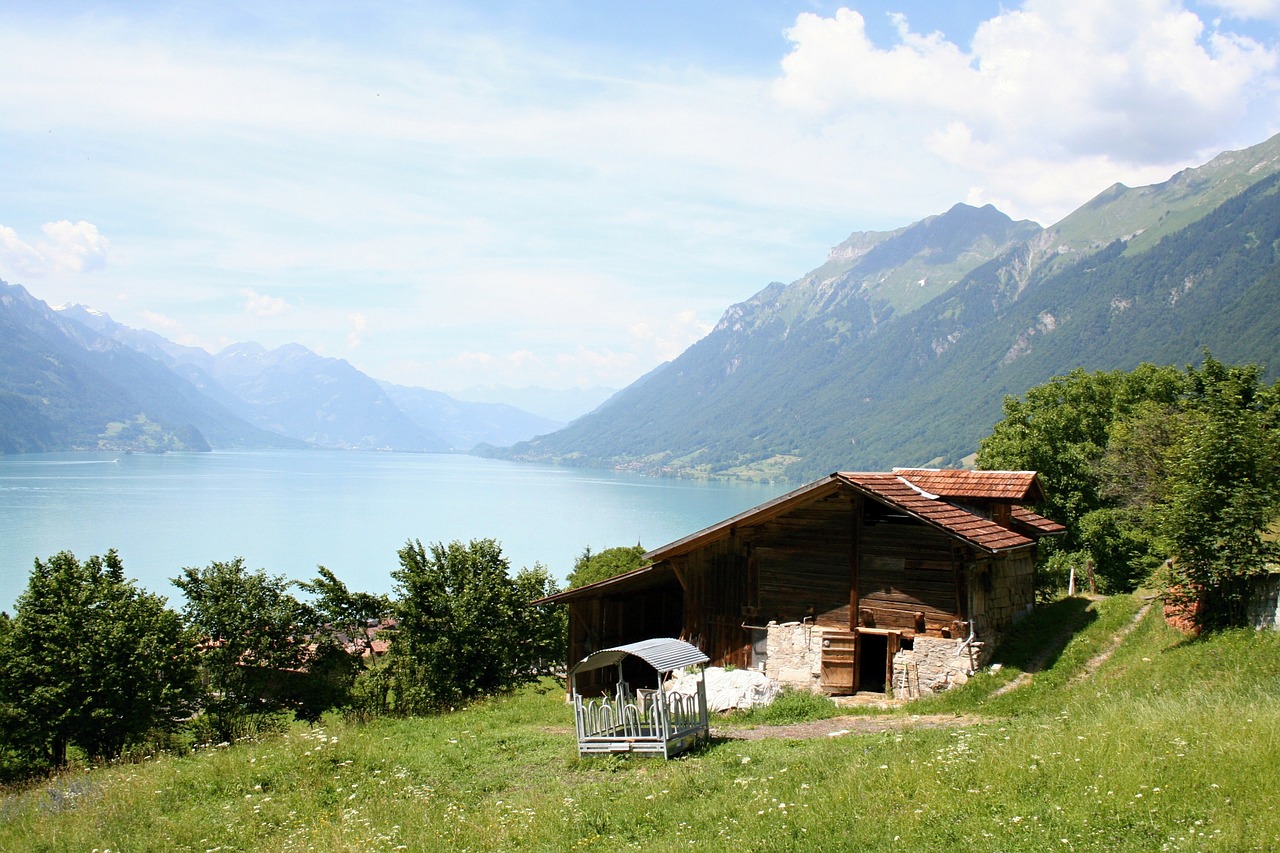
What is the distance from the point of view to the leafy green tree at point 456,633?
28984 mm

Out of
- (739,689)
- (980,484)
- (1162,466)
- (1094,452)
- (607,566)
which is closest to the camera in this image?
(739,689)

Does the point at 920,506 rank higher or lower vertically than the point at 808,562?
higher

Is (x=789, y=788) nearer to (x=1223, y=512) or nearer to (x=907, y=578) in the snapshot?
(x=907, y=578)

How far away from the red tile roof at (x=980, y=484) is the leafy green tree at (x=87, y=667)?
2118cm

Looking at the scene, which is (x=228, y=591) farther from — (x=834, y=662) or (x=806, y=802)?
(x=806, y=802)

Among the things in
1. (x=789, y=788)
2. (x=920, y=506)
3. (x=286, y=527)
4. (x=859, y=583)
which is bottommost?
(x=286, y=527)

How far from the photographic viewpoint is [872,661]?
24.2m

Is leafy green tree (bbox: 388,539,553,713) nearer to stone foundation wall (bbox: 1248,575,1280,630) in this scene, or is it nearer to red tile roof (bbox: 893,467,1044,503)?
red tile roof (bbox: 893,467,1044,503)

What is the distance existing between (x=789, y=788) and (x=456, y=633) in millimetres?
18760

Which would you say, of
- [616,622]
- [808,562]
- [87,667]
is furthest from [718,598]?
[87,667]

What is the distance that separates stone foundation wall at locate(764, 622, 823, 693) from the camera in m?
22.6

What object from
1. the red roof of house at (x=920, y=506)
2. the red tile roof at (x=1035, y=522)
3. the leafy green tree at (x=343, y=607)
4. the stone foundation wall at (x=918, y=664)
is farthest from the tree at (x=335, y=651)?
the red tile roof at (x=1035, y=522)

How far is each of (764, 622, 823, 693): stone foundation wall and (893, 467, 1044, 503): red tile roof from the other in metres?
5.75

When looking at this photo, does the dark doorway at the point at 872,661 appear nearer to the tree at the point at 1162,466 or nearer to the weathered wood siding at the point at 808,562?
the weathered wood siding at the point at 808,562
